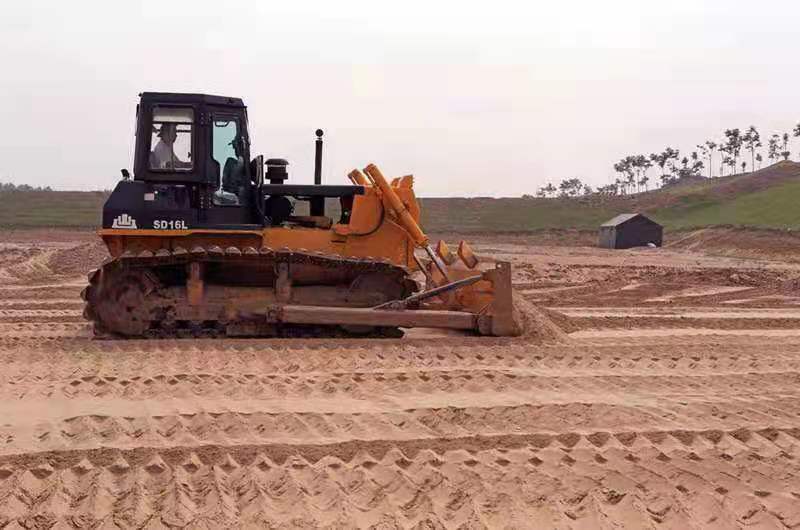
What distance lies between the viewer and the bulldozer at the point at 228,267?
404 inches

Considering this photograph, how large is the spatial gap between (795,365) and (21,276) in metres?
20.1

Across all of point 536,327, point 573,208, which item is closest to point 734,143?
point 573,208

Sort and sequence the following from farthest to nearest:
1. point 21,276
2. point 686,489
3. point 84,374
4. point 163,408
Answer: point 21,276
point 84,374
point 163,408
point 686,489

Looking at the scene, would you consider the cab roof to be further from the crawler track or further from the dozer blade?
the dozer blade

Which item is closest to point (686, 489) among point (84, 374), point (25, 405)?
point (25, 405)

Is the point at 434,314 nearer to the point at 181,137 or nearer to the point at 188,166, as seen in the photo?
the point at 188,166

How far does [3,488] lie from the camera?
4.75 m

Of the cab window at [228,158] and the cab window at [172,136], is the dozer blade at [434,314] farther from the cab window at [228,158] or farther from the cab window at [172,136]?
the cab window at [172,136]

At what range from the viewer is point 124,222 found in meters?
10.4

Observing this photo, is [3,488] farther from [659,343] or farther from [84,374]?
[659,343]

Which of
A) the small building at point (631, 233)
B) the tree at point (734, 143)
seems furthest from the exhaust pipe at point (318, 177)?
the tree at point (734, 143)

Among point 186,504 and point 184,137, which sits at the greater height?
point 184,137

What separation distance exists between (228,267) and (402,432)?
5.04 metres

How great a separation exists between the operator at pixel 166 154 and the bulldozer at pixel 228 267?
0.04 feet
